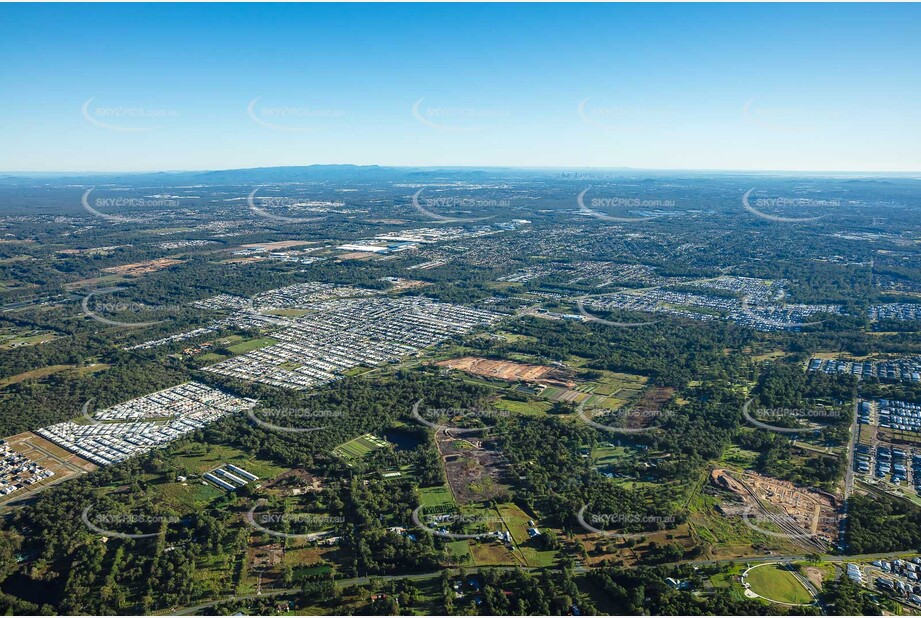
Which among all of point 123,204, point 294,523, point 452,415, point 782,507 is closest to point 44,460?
point 294,523

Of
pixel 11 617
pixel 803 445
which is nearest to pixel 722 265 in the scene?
pixel 803 445

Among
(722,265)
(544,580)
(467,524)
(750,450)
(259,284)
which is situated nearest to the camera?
(544,580)

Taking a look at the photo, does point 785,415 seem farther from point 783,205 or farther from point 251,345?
point 783,205

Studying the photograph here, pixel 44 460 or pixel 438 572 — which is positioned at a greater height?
pixel 44 460

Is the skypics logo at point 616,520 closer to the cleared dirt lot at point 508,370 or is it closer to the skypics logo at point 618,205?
the cleared dirt lot at point 508,370

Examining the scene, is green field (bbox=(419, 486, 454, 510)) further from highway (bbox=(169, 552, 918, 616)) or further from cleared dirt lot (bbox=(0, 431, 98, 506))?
cleared dirt lot (bbox=(0, 431, 98, 506))

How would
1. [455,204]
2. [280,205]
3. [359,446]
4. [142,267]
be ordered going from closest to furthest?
[359,446]
[142,267]
[455,204]
[280,205]

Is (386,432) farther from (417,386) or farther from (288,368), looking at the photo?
(288,368)
